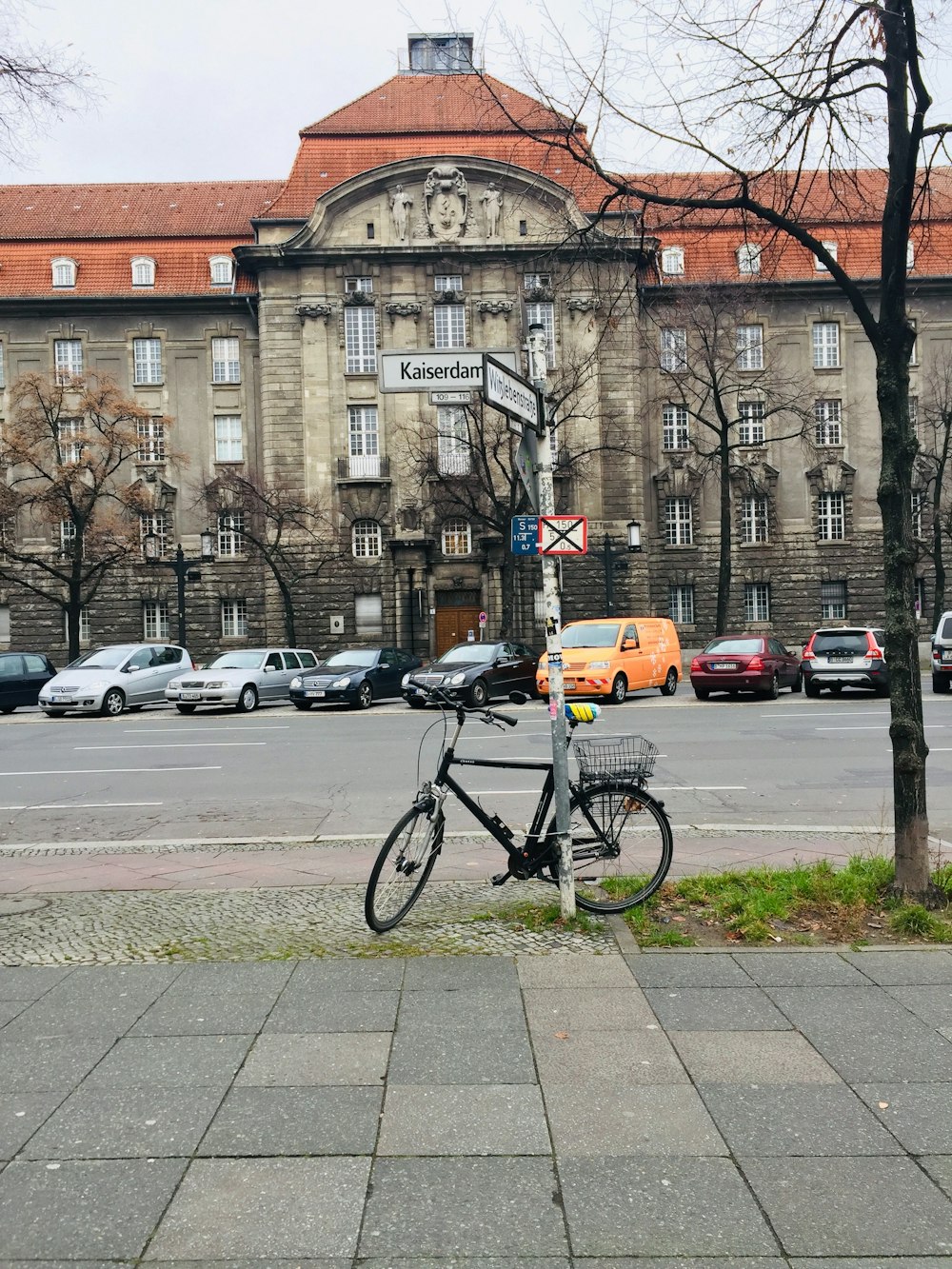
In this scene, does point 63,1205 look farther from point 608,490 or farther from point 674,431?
point 674,431

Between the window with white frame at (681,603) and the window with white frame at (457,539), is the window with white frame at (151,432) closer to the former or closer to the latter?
the window with white frame at (457,539)

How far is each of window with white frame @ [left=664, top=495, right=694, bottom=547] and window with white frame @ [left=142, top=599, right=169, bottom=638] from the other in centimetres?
2197

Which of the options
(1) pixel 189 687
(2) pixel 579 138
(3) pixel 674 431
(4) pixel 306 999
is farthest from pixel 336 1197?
(3) pixel 674 431

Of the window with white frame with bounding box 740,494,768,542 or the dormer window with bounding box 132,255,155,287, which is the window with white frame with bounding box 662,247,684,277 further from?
the dormer window with bounding box 132,255,155,287

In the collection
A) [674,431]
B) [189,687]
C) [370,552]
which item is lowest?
[189,687]

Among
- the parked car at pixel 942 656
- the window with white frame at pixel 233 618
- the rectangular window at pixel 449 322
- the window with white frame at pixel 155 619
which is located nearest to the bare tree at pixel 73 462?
the window with white frame at pixel 155 619

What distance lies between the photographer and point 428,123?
4616 cm

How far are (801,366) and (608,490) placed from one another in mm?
10581

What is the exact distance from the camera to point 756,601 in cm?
4831

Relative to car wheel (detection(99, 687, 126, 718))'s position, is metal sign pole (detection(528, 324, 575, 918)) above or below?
above

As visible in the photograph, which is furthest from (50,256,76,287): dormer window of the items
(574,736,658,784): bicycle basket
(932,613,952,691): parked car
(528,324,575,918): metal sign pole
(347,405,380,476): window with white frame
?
(574,736,658,784): bicycle basket

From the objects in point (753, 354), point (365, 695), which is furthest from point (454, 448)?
point (753, 354)

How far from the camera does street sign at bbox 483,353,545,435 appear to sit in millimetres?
5742

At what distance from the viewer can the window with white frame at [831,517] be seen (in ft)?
158
